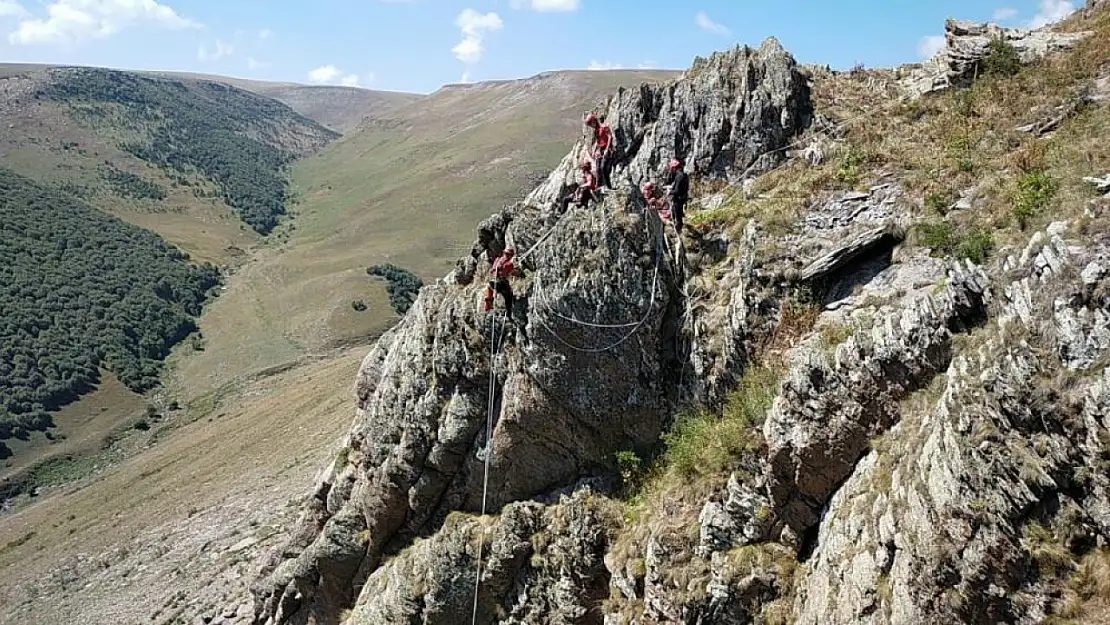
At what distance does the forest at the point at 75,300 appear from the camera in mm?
93062

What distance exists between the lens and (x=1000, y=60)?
1748cm

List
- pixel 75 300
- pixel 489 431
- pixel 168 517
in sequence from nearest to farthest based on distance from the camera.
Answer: pixel 489 431 < pixel 168 517 < pixel 75 300

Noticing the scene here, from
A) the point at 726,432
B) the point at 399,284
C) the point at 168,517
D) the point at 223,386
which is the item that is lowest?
the point at 223,386

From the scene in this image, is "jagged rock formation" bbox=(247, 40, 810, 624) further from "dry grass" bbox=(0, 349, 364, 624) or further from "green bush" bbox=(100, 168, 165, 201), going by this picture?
"green bush" bbox=(100, 168, 165, 201)

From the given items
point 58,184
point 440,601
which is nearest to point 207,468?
point 440,601

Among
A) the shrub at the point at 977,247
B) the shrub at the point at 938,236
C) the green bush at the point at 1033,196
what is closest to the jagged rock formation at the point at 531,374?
the shrub at the point at 938,236

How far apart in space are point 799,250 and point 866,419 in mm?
4193

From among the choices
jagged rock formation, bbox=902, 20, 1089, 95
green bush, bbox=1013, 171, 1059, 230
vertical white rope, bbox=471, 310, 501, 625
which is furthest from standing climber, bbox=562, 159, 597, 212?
jagged rock formation, bbox=902, 20, 1089, 95

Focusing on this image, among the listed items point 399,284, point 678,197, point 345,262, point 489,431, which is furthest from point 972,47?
point 345,262

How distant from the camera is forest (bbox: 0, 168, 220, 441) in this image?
9306cm

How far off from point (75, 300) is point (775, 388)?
134 m

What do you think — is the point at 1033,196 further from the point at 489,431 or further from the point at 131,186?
the point at 131,186

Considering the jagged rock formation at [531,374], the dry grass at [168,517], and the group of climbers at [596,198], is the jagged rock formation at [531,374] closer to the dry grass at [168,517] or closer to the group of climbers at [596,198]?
the group of climbers at [596,198]

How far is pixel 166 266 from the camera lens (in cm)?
13588
